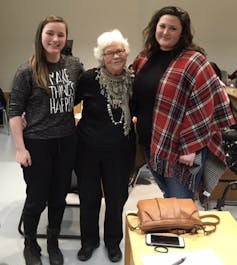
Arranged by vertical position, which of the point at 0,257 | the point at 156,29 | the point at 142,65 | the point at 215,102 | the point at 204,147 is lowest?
the point at 0,257

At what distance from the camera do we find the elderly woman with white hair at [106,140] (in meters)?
2.10

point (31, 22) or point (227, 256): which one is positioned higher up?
point (31, 22)

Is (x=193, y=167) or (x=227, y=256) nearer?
(x=227, y=256)

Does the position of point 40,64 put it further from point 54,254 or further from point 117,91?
point 54,254

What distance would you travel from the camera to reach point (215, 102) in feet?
6.70

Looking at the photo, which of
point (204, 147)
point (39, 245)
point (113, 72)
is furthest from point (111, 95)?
point (39, 245)

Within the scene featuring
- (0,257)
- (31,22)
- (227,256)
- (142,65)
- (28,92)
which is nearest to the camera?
(227,256)

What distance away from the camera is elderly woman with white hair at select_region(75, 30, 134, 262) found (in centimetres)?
210

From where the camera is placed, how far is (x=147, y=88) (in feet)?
6.79

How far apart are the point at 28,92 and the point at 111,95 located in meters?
0.43

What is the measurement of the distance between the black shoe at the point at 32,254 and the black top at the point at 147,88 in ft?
3.08

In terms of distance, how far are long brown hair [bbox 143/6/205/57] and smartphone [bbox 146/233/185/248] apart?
0.97m

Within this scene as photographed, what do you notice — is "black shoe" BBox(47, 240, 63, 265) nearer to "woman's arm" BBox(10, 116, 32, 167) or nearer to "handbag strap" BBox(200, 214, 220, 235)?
"woman's arm" BBox(10, 116, 32, 167)

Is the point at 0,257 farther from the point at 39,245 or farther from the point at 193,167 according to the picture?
the point at 193,167
